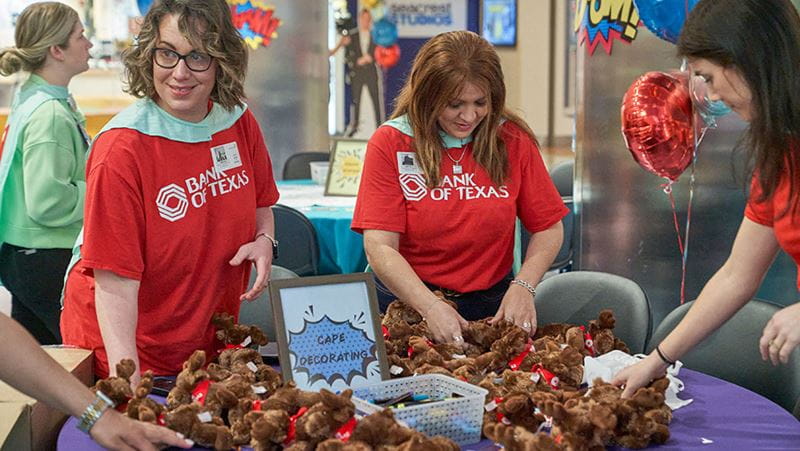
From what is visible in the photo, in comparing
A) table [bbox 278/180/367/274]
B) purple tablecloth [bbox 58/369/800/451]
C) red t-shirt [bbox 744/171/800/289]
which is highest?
red t-shirt [bbox 744/171/800/289]

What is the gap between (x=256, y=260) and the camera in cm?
246

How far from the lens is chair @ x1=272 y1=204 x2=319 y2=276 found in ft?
15.7


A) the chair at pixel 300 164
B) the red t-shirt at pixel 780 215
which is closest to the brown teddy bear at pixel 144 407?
the red t-shirt at pixel 780 215

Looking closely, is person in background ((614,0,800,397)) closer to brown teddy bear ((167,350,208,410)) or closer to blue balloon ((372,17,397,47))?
brown teddy bear ((167,350,208,410))

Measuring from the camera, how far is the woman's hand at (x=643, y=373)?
2.08 m

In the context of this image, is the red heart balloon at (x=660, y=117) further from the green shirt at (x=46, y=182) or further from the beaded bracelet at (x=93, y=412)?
the beaded bracelet at (x=93, y=412)

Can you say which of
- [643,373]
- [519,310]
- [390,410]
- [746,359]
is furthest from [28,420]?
[746,359]

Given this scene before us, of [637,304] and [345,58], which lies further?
[345,58]

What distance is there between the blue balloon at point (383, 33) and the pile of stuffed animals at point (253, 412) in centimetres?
1189

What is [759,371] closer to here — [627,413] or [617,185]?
[627,413]

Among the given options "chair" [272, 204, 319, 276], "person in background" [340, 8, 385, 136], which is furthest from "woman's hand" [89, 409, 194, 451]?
"person in background" [340, 8, 385, 136]

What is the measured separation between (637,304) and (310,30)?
193 inches

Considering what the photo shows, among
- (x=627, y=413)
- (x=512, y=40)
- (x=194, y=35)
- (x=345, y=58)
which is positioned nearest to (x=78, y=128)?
(x=194, y=35)

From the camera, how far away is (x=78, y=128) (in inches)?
152
